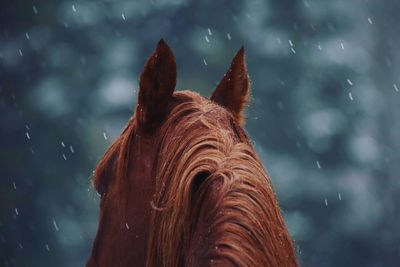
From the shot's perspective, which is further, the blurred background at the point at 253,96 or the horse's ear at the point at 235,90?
the blurred background at the point at 253,96

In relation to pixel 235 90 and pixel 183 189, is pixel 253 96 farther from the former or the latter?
pixel 183 189

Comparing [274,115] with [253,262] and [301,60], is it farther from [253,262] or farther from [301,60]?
[253,262]

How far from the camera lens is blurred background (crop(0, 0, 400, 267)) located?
5.58 meters

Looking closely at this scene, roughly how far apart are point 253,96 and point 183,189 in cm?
452

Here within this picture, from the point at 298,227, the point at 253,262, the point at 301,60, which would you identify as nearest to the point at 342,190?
the point at 298,227

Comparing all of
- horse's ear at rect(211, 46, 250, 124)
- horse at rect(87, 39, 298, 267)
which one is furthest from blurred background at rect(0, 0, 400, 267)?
horse at rect(87, 39, 298, 267)

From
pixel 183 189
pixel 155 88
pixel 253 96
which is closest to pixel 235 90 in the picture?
pixel 155 88

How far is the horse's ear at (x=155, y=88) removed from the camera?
1.26 m

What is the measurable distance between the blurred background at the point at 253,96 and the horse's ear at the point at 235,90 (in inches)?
156

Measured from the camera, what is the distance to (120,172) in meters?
1.30

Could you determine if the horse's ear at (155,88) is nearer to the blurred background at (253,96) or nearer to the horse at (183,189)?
the horse at (183,189)

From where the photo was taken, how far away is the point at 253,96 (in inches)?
219

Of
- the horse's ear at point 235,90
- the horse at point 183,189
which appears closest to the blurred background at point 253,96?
the horse's ear at point 235,90

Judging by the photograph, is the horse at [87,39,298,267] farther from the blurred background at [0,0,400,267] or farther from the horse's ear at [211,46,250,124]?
the blurred background at [0,0,400,267]
